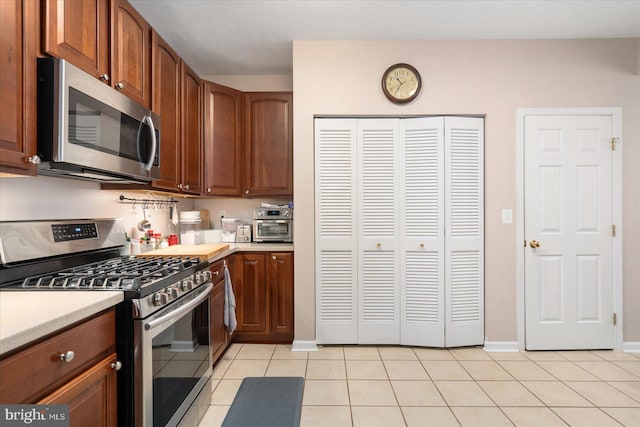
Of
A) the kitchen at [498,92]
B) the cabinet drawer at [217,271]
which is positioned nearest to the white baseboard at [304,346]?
the kitchen at [498,92]

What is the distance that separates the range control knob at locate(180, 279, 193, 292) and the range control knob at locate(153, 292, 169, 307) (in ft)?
0.65

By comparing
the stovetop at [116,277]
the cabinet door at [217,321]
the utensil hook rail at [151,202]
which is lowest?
the cabinet door at [217,321]

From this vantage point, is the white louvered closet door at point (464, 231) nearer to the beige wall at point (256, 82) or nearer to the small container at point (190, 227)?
the beige wall at point (256, 82)

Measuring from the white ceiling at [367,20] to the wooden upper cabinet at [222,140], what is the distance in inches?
17.2

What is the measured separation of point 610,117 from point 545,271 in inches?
57.6

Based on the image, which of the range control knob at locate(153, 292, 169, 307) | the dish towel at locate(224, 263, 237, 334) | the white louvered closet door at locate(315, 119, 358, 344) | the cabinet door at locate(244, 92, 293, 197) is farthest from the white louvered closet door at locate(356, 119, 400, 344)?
the range control knob at locate(153, 292, 169, 307)

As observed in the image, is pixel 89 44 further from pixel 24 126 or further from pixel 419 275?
pixel 419 275

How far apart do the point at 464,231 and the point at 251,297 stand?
6.57ft

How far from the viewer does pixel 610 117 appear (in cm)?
310

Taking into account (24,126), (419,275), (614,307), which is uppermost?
(24,126)

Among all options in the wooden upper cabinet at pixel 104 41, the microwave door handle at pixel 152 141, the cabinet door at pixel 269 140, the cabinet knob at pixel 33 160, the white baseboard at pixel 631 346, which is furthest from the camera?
the cabinet door at pixel 269 140

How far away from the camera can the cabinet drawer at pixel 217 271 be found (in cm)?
265

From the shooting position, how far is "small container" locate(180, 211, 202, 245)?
10.5 ft

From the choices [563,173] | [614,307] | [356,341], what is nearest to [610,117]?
[563,173]
